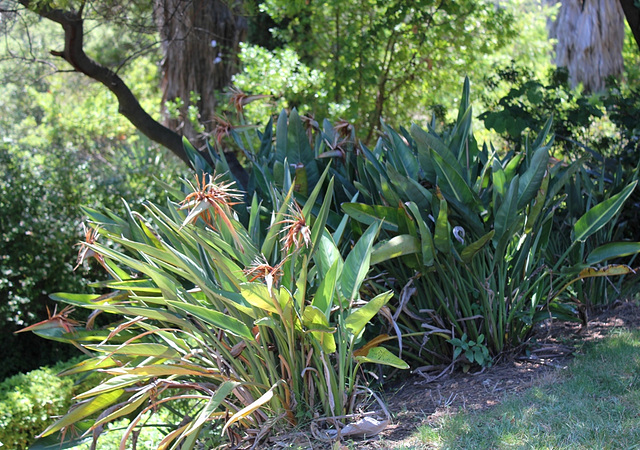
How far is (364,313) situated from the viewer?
256cm

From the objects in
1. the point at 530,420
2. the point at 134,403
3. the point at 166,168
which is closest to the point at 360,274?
the point at 530,420

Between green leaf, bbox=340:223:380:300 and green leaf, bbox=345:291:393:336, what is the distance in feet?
0.43

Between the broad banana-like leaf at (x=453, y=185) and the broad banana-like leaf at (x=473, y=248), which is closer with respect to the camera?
the broad banana-like leaf at (x=473, y=248)

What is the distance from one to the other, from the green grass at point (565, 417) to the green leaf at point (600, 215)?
2.47 feet

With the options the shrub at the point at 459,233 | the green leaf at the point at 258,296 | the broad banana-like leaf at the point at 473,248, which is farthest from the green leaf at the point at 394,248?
the green leaf at the point at 258,296

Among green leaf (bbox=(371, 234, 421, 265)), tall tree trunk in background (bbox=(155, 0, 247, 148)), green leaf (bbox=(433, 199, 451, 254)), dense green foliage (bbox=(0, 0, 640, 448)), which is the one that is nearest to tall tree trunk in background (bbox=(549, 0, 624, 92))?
tall tree trunk in background (bbox=(155, 0, 247, 148))

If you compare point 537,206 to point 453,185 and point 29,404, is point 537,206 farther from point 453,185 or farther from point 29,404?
point 29,404

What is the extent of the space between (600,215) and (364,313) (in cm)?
179

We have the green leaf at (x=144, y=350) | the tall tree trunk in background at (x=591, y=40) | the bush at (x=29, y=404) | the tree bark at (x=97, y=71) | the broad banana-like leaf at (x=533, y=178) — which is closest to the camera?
the green leaf at (x=144, y=350)

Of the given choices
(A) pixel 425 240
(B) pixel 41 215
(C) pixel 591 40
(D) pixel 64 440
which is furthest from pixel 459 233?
(C) pixel 591 40

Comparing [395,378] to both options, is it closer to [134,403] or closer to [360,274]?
[360,274]

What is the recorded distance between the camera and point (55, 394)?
5.42 metres

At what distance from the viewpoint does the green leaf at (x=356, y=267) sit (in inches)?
106

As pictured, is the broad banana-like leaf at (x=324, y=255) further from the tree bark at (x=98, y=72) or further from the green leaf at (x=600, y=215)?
the tree bark at (x=98, y=72)
